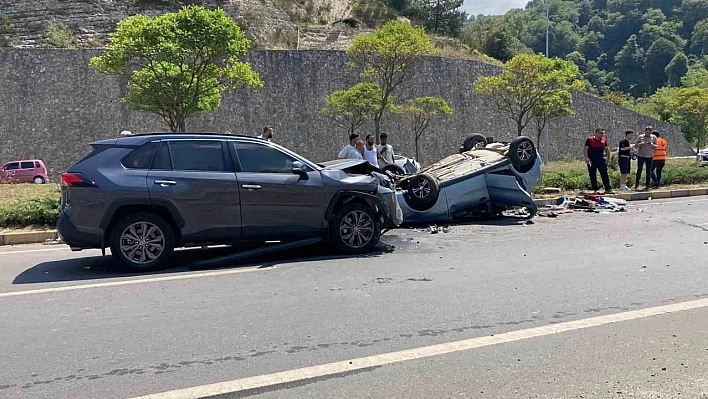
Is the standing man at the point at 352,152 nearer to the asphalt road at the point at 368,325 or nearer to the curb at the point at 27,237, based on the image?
the asphalt road at the point at 368,325

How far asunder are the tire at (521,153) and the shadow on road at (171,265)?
152 inches

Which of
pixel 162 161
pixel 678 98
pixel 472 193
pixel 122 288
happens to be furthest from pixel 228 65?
pixel 678 98

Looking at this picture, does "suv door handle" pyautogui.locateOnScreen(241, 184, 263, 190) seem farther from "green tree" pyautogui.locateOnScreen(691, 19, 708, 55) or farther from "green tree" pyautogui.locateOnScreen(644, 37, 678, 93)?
"green tree" pyautogui.locateOnScreen(691, 19, 708, 55)

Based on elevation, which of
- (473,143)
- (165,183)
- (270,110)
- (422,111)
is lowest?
(165,183)

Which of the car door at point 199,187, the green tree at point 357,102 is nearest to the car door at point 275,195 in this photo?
the car door at point 199,187

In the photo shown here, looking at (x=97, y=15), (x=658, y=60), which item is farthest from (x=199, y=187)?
(x=658, y=60)

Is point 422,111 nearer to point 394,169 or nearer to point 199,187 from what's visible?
point 394,169

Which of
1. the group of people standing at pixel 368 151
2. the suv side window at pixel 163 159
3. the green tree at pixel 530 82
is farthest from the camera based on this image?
the green tree at pixel 530 82

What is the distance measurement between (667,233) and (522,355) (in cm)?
731

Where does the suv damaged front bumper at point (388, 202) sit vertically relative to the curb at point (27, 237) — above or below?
above

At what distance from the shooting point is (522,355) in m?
4.86

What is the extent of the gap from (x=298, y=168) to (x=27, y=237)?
5.49m

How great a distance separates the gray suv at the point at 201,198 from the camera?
7.76 m

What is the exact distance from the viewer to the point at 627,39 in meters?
106
